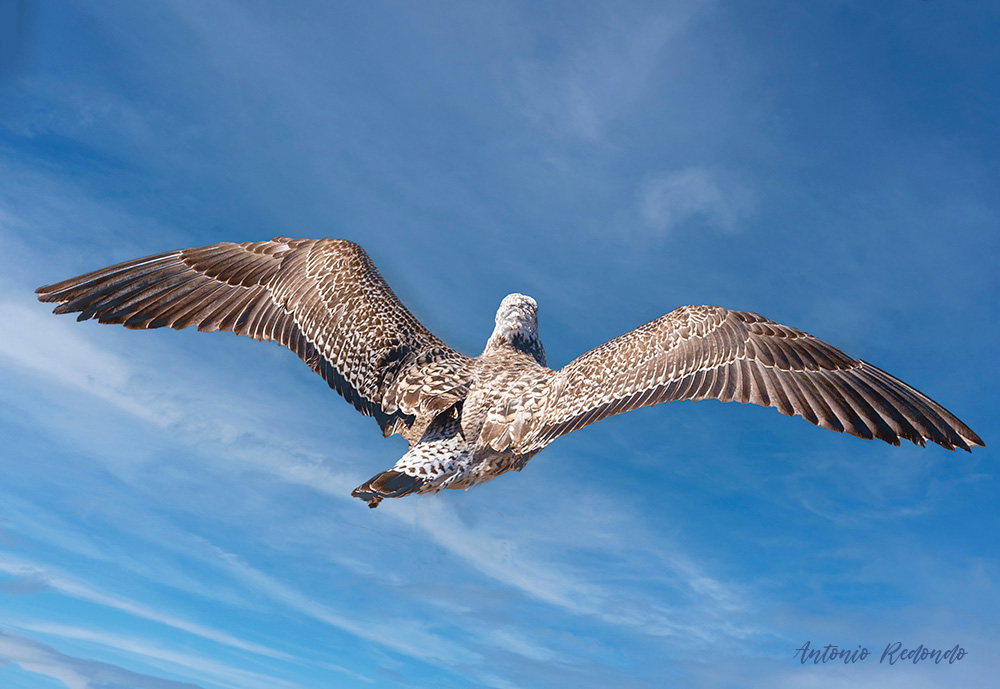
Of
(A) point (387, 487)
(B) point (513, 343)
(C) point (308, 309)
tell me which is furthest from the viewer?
(B) point (513, 343)

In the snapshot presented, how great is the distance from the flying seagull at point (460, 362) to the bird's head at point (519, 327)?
0.11 feet

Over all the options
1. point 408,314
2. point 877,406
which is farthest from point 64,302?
point 877,406

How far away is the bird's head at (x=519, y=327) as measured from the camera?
1124cm

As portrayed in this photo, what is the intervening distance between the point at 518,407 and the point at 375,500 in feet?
7.37

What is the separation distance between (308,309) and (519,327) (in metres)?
3.32

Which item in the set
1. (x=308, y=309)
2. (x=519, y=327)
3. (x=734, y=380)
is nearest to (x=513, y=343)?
(x=519, y=327)

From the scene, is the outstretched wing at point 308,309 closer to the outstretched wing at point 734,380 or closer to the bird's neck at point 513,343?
the bird's neck at point 513,343

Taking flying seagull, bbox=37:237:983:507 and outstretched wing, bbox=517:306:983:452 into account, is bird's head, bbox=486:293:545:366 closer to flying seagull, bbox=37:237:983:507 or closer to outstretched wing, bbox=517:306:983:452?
flying seagull, bbox=37:237:983:507

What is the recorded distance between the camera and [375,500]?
25.8ft

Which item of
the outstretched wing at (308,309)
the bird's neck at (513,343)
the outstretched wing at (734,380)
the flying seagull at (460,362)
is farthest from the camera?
the bird's neck at (513,343)

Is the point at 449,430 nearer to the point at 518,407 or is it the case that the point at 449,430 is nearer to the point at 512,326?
the point at 518,407

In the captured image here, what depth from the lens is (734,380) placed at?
9.09 m

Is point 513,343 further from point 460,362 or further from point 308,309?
point 308,309

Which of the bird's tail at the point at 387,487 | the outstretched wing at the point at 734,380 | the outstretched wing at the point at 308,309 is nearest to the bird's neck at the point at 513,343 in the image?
the outstretched wing at the point at 308,309
